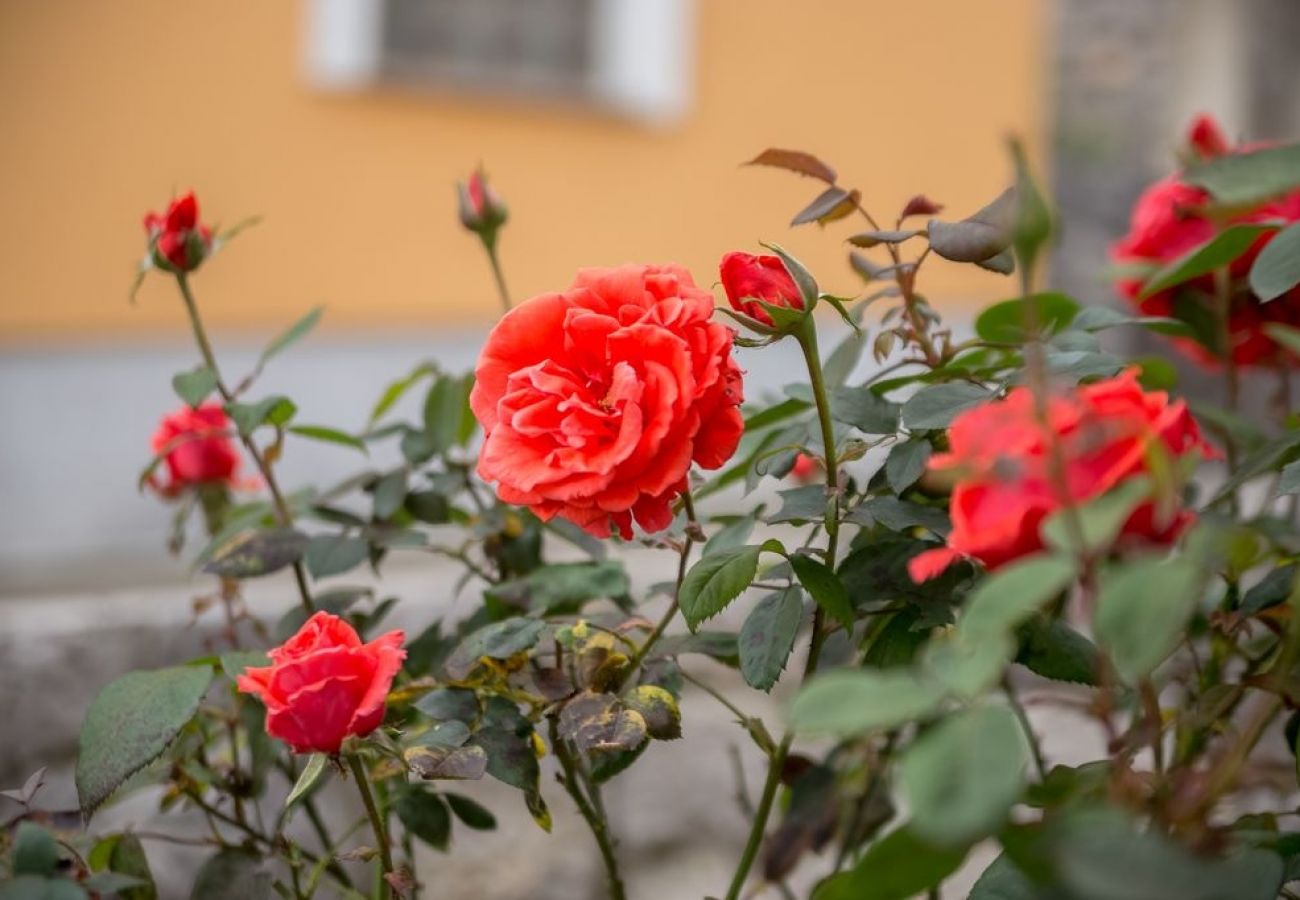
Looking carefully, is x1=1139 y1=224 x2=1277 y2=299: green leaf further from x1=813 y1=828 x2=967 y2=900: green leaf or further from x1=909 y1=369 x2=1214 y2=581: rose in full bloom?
x1=813 y1=828 x2=967 y2=900: green leaf

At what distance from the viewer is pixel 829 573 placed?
52cm

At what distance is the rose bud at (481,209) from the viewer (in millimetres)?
748

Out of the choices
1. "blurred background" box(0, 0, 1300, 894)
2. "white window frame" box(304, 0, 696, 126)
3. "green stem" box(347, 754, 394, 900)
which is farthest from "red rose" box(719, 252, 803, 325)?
"white window frame" box(304, 0, 696, 126)

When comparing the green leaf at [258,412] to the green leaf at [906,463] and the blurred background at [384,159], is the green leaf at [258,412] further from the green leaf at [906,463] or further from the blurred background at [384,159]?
the blurred background at [384,159]

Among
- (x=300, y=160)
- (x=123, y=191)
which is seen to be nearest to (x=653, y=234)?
(x=300, y=160)

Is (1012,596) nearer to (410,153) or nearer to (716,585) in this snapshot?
(716,585)

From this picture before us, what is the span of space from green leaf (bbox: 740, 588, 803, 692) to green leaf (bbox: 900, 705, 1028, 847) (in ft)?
0.61

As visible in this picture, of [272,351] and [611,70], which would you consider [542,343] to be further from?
[611,70]

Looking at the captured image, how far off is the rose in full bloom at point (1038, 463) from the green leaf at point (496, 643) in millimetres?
226

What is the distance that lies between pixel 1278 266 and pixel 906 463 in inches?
7.2

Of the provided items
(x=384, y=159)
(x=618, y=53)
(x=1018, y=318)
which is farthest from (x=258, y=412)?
(x=618, y=53)

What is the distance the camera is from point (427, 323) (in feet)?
11.5

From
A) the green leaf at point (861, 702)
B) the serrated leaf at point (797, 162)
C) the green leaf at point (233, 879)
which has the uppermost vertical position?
the serrated leaf at point (797, 162)

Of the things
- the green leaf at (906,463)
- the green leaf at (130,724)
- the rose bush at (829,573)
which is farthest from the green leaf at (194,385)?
the green leaf at (906,463)
